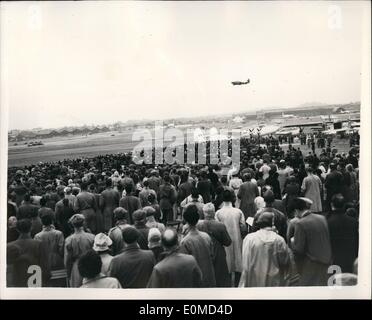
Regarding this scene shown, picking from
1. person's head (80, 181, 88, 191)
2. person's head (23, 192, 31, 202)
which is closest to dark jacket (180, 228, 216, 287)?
person's head (80, 181, 88, 191)

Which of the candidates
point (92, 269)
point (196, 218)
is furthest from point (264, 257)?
point (92, 269)

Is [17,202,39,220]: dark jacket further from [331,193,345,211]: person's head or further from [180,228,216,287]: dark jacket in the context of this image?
[331,193,345,211]: person's head

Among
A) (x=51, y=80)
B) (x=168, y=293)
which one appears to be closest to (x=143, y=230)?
(x=168, y=293)

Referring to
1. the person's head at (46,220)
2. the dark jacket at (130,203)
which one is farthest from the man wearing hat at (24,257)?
the dark jacket at (130,203)

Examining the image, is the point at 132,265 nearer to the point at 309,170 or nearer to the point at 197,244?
the point at 197,244

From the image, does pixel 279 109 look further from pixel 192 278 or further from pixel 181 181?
pixel 192 278
